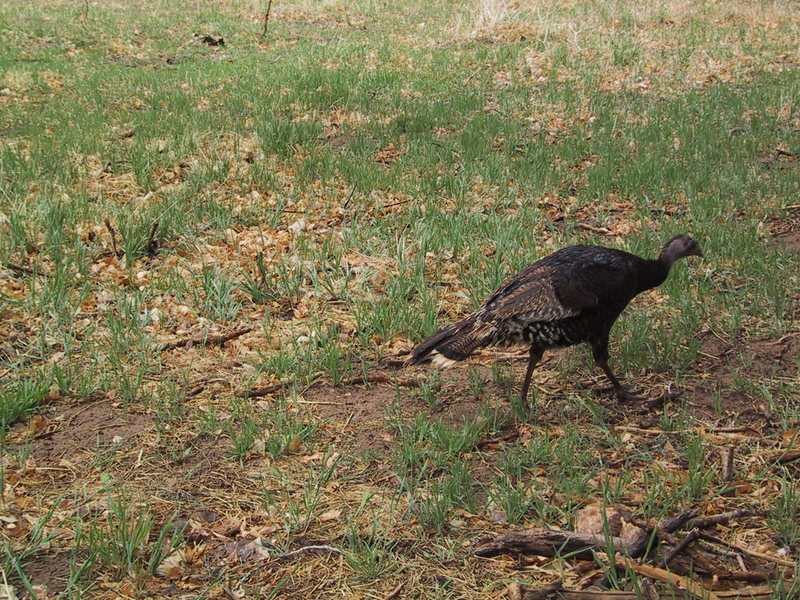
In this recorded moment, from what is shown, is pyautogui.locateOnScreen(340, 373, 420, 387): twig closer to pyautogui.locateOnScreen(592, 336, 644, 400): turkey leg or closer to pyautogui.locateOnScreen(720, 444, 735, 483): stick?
pyautogui.locateOnScreen(592, 336, 644, 400): turkey leg

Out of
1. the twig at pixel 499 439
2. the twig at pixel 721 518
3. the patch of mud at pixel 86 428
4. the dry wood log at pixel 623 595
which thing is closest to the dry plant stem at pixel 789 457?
the twig at pixel 721 518

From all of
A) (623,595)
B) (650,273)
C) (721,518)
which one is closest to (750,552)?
(721,518)

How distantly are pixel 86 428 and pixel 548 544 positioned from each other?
8.14 feet

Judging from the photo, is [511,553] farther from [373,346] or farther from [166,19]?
[166,19]

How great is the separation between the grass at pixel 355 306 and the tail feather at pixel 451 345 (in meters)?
0.31

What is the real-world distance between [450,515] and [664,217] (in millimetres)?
4774

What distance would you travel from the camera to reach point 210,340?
514 centimetres

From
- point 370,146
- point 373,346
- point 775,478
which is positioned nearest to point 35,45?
point 370,146

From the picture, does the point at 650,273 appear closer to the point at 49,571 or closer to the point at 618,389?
the point at 618,389

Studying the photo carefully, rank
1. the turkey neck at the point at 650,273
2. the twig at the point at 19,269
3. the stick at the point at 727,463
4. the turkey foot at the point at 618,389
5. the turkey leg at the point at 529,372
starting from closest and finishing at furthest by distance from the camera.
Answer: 1. the stick at the point at 727,463
2. the turkey leg at the point at 529,372
3. the turkey foot at the point at 618,389
4. the turkey neck at the point at 650,273
5. the twig at the point at 19,269

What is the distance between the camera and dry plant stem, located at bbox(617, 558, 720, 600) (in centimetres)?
273

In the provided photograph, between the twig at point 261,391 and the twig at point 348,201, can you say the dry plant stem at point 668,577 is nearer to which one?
the twig at point 261,391

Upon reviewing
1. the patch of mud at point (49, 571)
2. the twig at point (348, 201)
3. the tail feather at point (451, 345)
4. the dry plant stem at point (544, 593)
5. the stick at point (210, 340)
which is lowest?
the dry plant stem at point (544, 593)

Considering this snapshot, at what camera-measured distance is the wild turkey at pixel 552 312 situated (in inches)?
166
